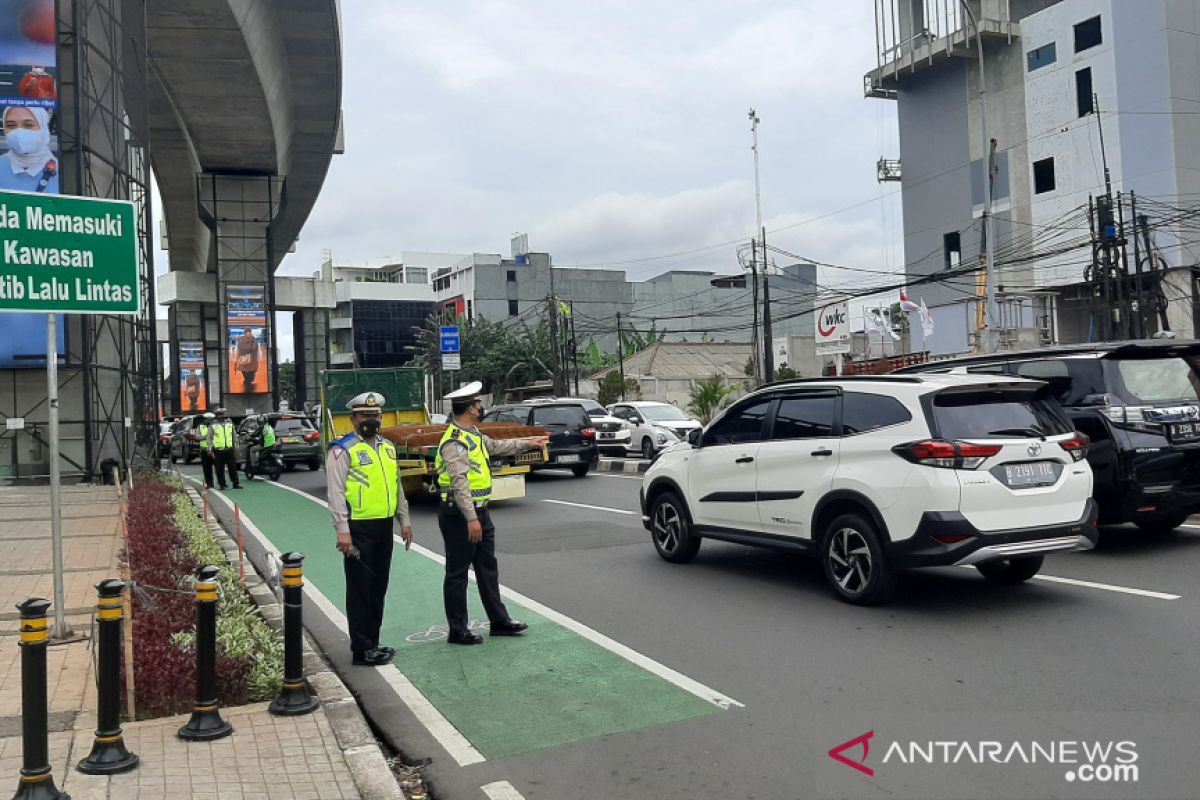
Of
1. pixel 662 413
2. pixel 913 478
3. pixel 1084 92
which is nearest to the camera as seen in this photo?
pixel 913 478

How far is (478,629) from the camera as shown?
24.5 ft

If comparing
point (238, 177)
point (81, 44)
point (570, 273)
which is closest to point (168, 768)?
point (81, 44)

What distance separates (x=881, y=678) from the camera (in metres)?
5.78

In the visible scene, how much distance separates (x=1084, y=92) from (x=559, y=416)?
31.7 metres

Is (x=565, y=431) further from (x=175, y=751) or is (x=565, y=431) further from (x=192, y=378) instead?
(x=192, y=378)

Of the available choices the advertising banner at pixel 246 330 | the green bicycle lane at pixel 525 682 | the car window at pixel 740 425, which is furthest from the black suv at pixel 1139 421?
the advertising banner at pixel 246 330

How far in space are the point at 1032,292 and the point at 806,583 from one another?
3873cm

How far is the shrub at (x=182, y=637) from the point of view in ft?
18.3

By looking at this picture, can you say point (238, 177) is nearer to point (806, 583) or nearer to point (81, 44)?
point (81, 44)

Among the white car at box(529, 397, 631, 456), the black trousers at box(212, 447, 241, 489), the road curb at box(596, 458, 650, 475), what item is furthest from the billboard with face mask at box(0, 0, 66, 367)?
the white car at box(529, 397, 631, 456)

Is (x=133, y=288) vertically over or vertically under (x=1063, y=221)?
under

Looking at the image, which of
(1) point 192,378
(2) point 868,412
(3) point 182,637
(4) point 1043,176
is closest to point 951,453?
(2) point 868,412

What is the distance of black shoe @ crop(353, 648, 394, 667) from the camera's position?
21.9 feet

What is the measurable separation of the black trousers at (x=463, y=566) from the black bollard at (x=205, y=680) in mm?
2024
